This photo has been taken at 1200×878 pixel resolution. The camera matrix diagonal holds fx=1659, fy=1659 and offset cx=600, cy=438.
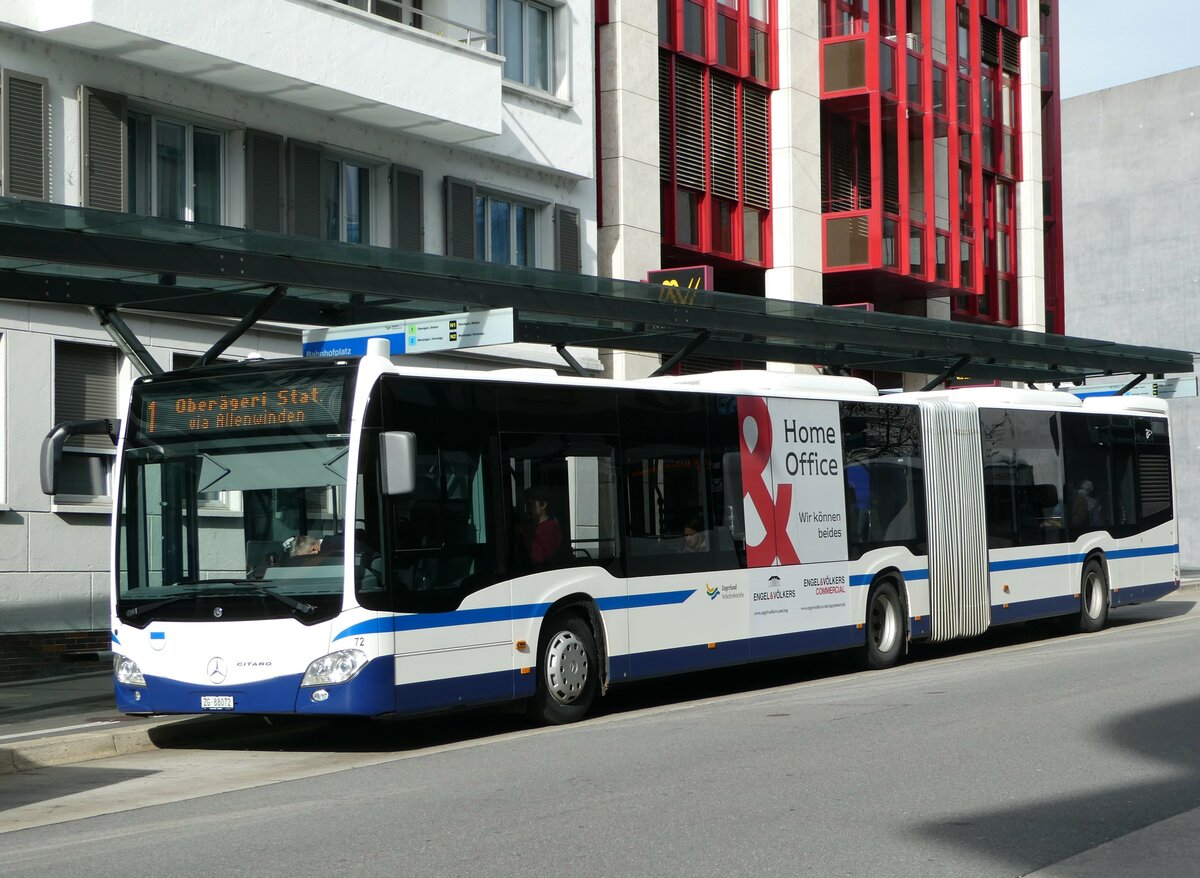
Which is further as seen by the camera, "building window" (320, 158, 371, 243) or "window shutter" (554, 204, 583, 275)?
"window shutter" (554, 204, 583, 275)

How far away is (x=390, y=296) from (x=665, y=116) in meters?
14.6

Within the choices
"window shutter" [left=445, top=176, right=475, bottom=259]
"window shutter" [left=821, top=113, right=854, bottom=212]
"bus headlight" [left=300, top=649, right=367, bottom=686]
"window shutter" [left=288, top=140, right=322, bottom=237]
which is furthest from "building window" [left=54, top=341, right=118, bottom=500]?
"window shutter" [left=821, top=113, right=854, bottom=212]

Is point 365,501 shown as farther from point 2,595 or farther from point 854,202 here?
point 854,202

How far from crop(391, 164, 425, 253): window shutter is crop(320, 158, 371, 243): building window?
1.17ft

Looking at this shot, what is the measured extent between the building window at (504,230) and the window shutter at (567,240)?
0.36m

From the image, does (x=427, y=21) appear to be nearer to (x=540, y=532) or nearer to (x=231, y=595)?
(x=540, y=532)

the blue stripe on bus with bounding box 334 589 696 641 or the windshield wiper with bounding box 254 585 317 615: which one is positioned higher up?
the windshield wiper with bounding box 254 585 317 615

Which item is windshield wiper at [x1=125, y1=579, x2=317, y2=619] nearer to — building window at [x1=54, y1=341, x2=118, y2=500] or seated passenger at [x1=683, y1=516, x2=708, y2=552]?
seated passenger at [x1=683, y1=516, x2=708, y2=552]

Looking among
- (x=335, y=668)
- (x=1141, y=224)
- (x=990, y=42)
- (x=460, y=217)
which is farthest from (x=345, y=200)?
(x=1141, y=224)

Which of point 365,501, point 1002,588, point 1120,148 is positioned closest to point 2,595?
point 365,501

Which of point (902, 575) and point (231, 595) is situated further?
point (902, 575)

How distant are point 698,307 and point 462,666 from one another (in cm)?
718

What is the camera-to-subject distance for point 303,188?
21.6 meters

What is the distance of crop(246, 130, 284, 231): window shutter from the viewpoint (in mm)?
20781
